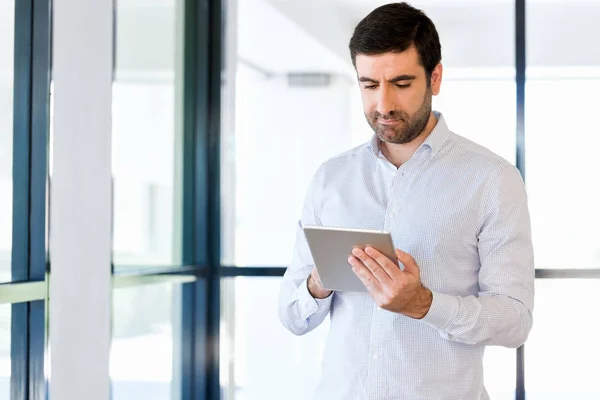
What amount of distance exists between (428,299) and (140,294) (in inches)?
58.0

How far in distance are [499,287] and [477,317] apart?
10 centimetres

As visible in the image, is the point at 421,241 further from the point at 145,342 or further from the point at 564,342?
the point at 564,342

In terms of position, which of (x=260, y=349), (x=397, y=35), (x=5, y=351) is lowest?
(x=260, y=349)

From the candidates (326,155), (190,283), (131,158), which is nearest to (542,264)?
(326,155)

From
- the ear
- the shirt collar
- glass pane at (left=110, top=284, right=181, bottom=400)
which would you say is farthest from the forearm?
glass pane at (left=110, top=284, right=181, bottom=400)

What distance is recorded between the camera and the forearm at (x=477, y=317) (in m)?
1.78

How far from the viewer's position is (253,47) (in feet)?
11.9

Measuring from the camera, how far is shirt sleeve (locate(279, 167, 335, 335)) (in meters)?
2.01

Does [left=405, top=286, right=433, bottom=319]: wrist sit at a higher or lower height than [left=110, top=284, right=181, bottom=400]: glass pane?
higher

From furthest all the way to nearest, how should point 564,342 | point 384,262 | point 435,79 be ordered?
point 564,342 < point 435,79 < point 384,262

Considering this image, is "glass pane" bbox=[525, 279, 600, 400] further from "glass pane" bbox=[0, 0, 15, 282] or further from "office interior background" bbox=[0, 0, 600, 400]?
"glass pane" bbox=[0, 0, 15, 282]

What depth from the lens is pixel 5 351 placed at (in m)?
2.13

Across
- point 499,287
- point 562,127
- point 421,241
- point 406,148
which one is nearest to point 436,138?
point 406,148

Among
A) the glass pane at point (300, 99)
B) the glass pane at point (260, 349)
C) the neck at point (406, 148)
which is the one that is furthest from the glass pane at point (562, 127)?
the neck at point (406, 148)
